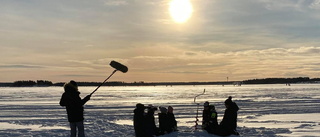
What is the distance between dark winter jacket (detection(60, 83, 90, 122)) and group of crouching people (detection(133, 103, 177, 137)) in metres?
1.43

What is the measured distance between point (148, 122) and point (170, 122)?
1.30m

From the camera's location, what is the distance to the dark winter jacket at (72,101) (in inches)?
285

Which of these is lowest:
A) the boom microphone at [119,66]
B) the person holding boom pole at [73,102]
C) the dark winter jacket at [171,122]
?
the dark winter jacket at [171,122]

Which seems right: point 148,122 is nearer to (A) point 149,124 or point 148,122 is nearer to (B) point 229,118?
(A) point 149,124

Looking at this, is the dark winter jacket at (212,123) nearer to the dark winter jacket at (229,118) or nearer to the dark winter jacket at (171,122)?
the dark winter jacket at (229,118)

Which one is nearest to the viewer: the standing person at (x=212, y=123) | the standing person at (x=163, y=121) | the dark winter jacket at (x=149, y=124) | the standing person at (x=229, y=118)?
the dark winter jacket at (x=149, y=124)

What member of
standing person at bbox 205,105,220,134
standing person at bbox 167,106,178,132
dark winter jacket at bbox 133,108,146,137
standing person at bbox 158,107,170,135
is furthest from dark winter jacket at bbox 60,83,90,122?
standing person at bbox 205,105,220,134

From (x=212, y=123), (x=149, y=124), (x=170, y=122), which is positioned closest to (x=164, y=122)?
(x=170, y=122)

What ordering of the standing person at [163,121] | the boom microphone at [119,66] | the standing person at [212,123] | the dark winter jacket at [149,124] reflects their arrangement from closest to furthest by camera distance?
the boom microphone at [119,66] < the dark winter jacket at [149,124] < the standing person at [212,123] < the standing person at [163,121]

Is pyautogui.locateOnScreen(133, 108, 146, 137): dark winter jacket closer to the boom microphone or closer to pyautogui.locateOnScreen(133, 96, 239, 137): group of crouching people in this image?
pyautogui.locateOnScreen(133, 96, 239, 137): group of crouching people

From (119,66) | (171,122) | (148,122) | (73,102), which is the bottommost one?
(171,122)

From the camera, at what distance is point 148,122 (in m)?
A: 8.41

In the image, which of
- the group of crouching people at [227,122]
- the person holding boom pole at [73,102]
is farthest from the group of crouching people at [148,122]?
the person holding boom pole at [73,102]

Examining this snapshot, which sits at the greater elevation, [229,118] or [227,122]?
[229,118]
